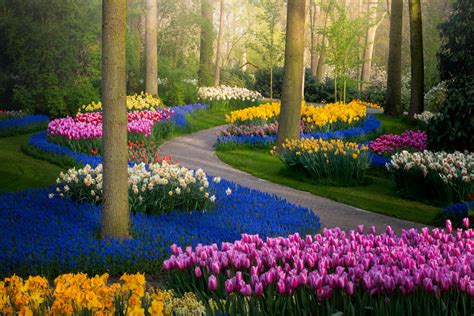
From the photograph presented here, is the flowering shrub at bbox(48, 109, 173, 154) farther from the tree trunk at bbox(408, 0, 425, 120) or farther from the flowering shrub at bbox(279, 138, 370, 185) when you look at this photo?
the tree trunk at bbox(408, 0, 425, 120)

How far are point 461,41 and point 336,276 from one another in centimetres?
1625

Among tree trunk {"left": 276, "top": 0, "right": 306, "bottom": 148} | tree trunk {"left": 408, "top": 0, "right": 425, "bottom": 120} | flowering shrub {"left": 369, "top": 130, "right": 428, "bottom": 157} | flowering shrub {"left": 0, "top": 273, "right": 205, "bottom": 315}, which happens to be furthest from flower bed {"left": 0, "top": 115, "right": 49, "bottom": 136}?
flowering shrub {"left": 0, "top": 273, "right": 205, "bottom": 315}

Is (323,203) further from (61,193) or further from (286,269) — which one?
(286,269)

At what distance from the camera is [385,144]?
15.4m

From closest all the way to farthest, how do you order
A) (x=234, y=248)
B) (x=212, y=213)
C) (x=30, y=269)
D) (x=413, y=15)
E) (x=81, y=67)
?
(x=234, y=248) < (x=30, y=269) < (x=212, y=213) < (x=413, y=15) < (x=81, y=67)

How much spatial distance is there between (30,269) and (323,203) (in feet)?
17.5

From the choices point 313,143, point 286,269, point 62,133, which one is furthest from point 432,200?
point 62,133

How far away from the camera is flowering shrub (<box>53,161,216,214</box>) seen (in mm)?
8891

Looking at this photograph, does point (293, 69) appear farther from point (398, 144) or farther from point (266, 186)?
point (266, 186)

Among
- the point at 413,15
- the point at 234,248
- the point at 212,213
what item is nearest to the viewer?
the point at 234,248

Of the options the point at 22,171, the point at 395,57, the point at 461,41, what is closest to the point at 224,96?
the point at 395,57

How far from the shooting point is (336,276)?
4438mm

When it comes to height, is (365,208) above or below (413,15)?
below

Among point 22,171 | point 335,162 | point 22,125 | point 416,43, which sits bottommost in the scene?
point 22,171
